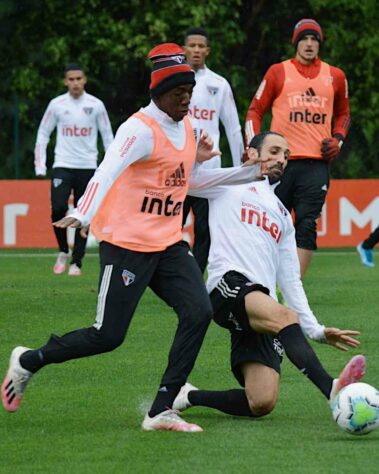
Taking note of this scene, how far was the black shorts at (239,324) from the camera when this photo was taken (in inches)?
311

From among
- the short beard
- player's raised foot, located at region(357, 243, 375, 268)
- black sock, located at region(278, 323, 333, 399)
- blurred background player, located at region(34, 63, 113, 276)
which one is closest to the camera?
black sock, located at region(278, 323, 333, 399)

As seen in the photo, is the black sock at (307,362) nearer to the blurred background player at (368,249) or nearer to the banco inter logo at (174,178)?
the banco inter logo at (174,178)

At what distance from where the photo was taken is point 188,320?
7.60 metres

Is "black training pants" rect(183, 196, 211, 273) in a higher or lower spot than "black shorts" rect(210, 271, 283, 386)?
lower

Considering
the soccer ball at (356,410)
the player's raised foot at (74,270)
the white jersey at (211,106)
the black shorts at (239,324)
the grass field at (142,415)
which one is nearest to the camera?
the grass field at (142,415)

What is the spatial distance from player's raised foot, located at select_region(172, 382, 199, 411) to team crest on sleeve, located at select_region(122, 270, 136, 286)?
Result: 2.74ft

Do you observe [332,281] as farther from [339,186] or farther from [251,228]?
[251,228]

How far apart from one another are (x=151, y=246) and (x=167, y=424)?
90 cm

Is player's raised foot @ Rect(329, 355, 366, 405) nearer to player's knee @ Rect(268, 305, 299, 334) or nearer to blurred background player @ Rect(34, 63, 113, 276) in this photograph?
player's knee @ Rect(268, 305, 299, 334)

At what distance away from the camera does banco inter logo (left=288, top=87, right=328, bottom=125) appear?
1316 centimetres

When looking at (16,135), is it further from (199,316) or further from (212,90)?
(199,316)

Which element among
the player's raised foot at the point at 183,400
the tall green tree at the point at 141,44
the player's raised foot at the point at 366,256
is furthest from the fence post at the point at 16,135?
the player's raised foot at the point at 183,400

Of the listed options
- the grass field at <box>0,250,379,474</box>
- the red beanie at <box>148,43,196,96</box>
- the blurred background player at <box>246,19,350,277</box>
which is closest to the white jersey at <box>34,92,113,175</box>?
the grass field at <box>0,250,379,474</box>

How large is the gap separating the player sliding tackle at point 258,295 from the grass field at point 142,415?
7.4 inches
